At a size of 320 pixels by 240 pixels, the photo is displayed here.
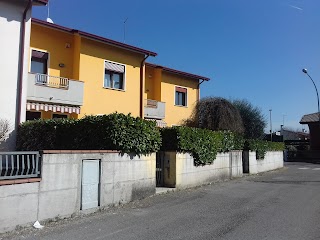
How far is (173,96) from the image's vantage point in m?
29.7

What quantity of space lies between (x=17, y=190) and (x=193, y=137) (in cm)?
862

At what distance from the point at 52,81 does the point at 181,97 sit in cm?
1378

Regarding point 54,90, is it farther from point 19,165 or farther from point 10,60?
point 19,165

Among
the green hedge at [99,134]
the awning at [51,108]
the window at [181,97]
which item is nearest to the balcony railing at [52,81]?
the awning at [51,108]

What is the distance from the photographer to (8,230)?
289 inches

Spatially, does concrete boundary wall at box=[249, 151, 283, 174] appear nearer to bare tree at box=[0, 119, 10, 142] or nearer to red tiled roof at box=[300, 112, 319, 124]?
bare tree at box=[0, 119, 10, 142]

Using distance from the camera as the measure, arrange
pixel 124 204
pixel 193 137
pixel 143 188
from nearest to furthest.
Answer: pixel 124 204, pixel 143 188, pixel 193 137

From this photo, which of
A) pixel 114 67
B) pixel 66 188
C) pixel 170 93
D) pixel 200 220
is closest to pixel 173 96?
pixel 170 93

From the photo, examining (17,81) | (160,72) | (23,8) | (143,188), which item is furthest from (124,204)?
(160,72)

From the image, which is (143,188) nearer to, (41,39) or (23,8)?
(23,8)

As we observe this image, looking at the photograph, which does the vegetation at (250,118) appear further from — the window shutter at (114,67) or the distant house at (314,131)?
the window shutter at (114,67)

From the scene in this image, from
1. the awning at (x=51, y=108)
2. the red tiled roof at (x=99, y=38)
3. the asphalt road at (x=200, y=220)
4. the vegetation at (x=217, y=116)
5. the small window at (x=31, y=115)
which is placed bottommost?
the asphalt road at (x=200, y=220)

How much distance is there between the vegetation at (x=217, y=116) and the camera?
93.7 feet

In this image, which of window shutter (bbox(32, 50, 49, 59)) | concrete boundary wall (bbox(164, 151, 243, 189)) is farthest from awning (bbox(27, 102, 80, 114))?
concrete boundary wall (bbox(164, 151, 243, 189))
